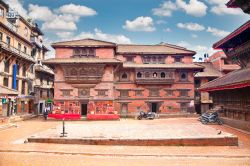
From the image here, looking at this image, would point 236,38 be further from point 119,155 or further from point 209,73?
point 209,73

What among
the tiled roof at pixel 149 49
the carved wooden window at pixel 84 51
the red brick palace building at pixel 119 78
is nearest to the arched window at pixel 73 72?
the red brick palace building at pixel 119 78

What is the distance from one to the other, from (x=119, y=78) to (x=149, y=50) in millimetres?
7663

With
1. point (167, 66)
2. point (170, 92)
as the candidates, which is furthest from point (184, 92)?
point (167, 66)

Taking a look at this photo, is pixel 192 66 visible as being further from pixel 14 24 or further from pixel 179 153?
pixel 14 24

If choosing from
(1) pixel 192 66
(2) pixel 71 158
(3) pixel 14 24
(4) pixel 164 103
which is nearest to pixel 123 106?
(4) pixel 164 103

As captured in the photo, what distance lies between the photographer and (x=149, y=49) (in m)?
37.6

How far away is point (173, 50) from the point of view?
121ft

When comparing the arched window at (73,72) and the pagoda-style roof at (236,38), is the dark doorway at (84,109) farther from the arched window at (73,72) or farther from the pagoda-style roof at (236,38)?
the pagoda-style roof at (236,38)

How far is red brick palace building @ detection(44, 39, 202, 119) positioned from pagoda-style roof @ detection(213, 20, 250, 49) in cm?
1196

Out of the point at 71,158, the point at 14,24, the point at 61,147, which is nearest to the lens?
the point at 71,158

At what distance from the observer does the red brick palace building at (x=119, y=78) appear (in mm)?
29641

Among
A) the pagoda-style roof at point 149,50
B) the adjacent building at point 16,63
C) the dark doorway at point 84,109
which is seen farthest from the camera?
the pagoda-style roof at point 149,50

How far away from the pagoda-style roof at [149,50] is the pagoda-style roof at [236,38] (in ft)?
42.6

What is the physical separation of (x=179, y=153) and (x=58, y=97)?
894 inches
